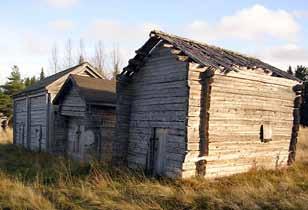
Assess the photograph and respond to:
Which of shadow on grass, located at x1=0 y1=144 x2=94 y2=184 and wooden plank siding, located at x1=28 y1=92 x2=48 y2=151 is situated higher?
wooden plank siding, located at x1=28 y1=92 x2=48 y2=151

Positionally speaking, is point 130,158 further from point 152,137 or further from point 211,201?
point 211,201

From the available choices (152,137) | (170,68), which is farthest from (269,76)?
(152,137)

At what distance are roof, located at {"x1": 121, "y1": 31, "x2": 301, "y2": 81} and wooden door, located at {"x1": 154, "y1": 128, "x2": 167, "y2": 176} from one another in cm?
296

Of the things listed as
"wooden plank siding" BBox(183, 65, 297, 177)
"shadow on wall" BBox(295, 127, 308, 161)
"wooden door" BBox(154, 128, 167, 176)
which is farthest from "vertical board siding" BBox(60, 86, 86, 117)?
"shadow on wall" BBox(295, 127, 308, 161)

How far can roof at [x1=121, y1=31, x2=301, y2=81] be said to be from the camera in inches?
505

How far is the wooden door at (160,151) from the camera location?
44.8ft

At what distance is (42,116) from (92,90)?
5177 millimetres

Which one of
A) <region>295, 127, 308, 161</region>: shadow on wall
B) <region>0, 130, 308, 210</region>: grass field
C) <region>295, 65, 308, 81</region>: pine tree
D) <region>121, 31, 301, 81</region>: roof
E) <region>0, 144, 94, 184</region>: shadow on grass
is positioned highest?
<region>295, 65, 308, 81</region>: pine tree

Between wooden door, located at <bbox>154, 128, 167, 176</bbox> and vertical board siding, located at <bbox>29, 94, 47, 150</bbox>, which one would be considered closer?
wooden door, located at <bbox>154, 128, 167, 176</bbox>

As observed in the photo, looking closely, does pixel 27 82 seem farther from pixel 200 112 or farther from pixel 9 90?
pixel 200 112

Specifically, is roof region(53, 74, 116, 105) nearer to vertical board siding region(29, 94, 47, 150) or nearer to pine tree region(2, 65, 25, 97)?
vertical board siding region(29, 94, 47, 150)

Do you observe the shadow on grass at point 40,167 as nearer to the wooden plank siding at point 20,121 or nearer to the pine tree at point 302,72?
the wooden plank siding at point 20,121

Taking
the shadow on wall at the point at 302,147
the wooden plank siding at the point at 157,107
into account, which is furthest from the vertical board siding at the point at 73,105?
the shadow on wall at the point at 302,147

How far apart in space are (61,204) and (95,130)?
8.97 meters
